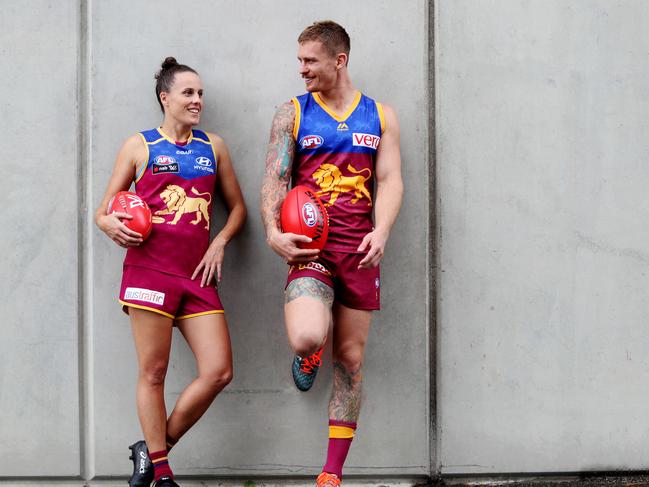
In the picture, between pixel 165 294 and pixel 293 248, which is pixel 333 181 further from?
pixel 165 294

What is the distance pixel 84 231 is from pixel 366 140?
182 centimetres

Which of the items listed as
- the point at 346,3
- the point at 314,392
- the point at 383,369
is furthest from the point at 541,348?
the point at 346,3

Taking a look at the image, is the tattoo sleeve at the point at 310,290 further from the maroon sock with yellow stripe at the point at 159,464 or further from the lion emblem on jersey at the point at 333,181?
the maroon sock with yellow stripe at the point at 159,464

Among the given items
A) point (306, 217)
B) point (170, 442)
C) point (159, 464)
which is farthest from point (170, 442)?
point (306, 217)

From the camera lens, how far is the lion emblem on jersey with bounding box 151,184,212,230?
4.08 metres

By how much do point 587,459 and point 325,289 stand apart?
2.05m

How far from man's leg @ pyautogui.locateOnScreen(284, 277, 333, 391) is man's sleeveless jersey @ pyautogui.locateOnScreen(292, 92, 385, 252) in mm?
248

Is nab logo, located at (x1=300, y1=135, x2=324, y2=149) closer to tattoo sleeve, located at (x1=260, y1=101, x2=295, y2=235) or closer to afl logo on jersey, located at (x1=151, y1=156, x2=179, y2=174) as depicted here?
tattoo sleeve, located at (x1=260, y1=101, x2=295, y2=235)

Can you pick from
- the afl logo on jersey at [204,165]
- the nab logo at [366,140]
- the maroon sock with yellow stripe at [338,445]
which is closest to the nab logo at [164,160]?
the afl logo on jersey at [204,165]

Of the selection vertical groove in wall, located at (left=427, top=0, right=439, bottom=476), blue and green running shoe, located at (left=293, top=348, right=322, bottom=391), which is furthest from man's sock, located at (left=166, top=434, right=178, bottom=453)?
vertical groove in wall, located at (left=427, top=0, right=439, bottom=476)

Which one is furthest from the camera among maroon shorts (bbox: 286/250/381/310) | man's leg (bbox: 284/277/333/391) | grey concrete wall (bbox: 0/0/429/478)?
grey concrete wall (bbox: 0/0/429/478)

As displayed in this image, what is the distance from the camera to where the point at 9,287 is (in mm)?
4523

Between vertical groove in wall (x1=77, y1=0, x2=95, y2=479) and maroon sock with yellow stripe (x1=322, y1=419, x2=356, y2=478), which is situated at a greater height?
vertical groove in wall (x1=77, y1=0, x2=95, y2=479)

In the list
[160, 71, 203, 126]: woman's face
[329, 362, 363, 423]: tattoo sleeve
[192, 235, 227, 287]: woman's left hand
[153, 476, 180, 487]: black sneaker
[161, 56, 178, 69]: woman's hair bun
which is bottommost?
[153, 476, 180, 487]: black sneaker
